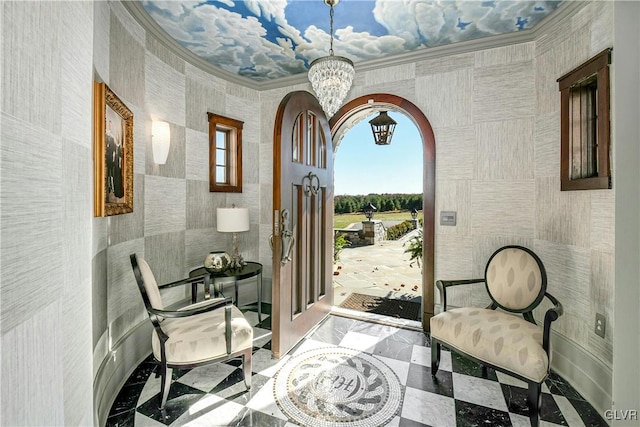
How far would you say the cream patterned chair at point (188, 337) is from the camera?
1751 mm

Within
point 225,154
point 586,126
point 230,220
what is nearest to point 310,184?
point 230,220

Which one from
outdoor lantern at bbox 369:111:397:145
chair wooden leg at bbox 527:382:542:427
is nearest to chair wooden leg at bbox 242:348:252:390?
chair wooden leg at bbox 527:382:542:427

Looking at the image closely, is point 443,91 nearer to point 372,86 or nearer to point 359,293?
point 372,86

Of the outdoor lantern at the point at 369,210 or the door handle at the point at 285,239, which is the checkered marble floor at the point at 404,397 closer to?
the door handle at the point at 285,239

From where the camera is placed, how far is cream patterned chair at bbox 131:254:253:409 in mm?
1751

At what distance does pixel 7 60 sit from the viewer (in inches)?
15.1

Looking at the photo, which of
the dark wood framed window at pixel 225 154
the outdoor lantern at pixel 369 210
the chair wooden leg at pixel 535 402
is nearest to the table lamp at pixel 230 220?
the dark wood framed window at pixel 225 154

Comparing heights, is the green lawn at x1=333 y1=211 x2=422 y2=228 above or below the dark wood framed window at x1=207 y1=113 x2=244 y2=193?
below

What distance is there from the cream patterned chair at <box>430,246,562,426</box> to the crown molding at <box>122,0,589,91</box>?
1.88 metres

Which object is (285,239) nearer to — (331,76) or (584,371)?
(331,76)

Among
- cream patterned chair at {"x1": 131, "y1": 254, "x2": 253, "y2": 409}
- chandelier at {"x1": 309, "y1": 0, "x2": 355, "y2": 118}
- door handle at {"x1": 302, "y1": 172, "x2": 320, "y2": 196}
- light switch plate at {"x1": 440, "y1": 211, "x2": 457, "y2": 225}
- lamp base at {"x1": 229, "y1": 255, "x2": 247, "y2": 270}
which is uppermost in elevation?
chandelier at {"x1": 309, "y1": 0, "x2": 355, "y2": 118}

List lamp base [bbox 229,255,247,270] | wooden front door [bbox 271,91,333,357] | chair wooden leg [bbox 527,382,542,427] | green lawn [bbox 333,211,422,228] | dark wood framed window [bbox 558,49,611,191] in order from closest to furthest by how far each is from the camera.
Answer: chair wooden leg [bbox 527,382,542,427] < dark wood framed window [bbox 558,49,611,191] < wooden front door [bbox 271,91,333,357] < lamp base [bbox 229,255,247,270] < green lawn [bbox 333,211,422,228]

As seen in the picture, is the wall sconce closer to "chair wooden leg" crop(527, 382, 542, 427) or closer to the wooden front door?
the wooden front door

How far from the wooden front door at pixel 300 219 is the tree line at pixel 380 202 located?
794 centimetres
